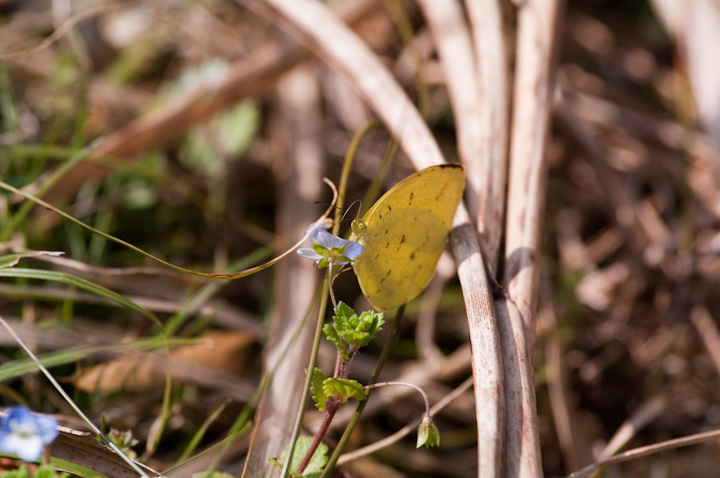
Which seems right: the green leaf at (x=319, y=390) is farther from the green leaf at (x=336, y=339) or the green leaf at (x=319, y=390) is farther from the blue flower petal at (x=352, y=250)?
the blue flower petal at (x=352, y=250)

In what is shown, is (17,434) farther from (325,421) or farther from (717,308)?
(717,308)

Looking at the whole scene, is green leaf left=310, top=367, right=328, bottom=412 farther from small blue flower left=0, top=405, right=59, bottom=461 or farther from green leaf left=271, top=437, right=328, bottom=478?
small blue flower left=0, top=405, right=59, bottom=461

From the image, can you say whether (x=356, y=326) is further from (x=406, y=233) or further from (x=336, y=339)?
(x=406, y=233)

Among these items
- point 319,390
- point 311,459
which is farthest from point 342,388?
point 311,459

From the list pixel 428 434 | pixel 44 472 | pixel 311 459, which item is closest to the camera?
pixel 44 472

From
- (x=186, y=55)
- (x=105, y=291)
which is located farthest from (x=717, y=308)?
(x=186, y=55)

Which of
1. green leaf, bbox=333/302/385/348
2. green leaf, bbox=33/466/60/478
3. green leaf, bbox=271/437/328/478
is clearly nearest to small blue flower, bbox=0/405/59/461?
green leaf, bbox=33/466/60/478
